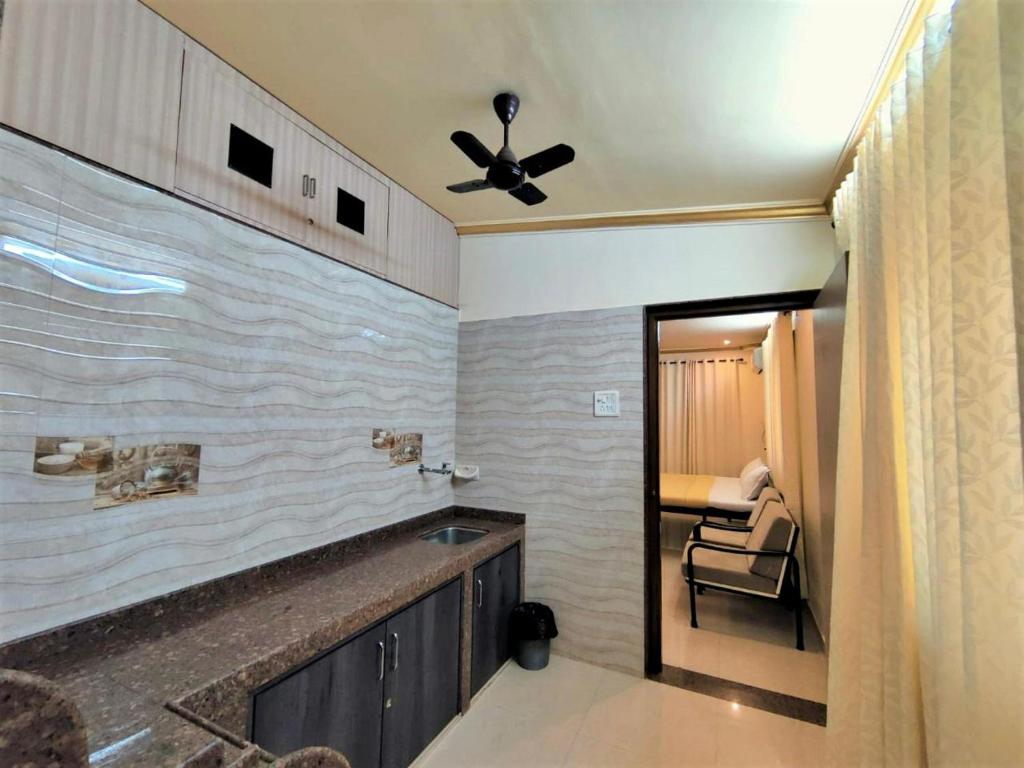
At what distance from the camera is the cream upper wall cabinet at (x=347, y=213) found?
195 centimetres

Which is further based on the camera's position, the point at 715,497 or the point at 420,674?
the point at 715,497

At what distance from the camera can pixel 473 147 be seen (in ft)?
5.21

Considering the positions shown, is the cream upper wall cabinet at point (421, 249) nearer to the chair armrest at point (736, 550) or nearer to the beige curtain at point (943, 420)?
the beige curtain at point (943, 420)

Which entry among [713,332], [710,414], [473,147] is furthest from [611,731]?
[710,414]

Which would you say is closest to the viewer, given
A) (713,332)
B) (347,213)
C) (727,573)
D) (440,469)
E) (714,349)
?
(347,213)

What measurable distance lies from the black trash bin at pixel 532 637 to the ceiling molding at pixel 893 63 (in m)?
2.76

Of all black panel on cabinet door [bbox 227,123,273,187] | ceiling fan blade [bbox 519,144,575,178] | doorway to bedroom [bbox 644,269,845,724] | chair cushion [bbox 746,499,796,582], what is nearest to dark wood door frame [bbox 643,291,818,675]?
doorway to bedroom [bbox 644,269,845,724]

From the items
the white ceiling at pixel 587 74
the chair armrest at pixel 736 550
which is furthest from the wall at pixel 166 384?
the chair armrest at pixel 736 550

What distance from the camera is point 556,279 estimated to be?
2762 mm

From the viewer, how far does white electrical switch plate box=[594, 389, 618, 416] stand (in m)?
2.57

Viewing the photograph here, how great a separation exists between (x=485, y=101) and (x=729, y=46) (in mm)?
875

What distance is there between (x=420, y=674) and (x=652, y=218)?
262cm

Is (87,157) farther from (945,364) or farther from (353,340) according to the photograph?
(945,364)

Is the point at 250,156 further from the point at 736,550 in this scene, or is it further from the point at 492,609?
the point at 736,550
